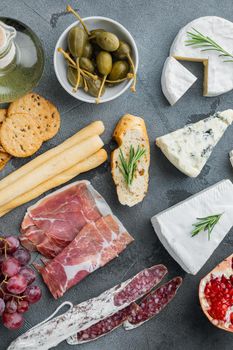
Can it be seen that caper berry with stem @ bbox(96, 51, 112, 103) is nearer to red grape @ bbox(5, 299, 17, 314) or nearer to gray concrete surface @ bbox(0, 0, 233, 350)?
gray concrete surface @ bbox(0, 0, 233, 350)

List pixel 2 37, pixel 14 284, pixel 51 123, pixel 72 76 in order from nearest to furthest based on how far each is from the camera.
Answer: pixel 2 37, pixel 14 284, pixel 72 76, pixel 51 123

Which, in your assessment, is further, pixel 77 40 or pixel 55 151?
pixel 55 151

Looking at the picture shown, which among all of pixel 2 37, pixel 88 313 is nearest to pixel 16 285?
pixel 88 313

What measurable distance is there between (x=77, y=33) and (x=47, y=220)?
694 mm

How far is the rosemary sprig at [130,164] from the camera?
6.99 ft

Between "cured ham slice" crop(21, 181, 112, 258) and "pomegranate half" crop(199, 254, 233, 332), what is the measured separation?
0.45 metres

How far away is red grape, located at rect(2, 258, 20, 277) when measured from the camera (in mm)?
1944

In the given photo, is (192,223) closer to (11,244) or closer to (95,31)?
(11,244)

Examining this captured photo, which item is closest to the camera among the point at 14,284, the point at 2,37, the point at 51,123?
the point at 2,37

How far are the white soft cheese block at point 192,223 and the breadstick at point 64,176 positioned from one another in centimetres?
31

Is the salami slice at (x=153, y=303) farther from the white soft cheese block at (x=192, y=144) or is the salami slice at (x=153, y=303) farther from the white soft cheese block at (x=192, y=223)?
the white soft cheese block at (x=192, y=144)

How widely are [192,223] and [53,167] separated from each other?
22.0 inches

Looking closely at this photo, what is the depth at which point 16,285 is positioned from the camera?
1939 mm

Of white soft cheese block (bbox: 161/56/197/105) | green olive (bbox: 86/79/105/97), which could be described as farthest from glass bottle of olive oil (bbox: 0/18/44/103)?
white soft cheese block (bbox: 161/56/197/105)
